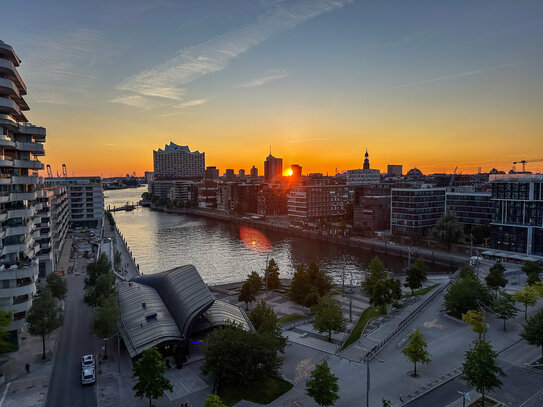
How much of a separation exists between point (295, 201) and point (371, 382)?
343 feet

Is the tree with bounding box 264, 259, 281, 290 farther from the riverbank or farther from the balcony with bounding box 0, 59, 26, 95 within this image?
the balcony with bounding box 0, 59, 26, 95

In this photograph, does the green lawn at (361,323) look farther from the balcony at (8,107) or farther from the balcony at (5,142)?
the balcony at (8,107)

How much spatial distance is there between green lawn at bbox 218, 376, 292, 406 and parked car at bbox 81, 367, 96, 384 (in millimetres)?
9108

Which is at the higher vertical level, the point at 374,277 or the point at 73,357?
the point at 374,277

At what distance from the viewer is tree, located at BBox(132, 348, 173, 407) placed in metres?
23.5

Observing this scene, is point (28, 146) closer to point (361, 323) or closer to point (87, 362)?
point (87, 362)

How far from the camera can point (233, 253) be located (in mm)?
89562

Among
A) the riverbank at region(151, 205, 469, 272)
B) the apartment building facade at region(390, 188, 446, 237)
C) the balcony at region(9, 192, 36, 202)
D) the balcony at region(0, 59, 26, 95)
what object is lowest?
the riverbank at region(151, 205, 469, 272)

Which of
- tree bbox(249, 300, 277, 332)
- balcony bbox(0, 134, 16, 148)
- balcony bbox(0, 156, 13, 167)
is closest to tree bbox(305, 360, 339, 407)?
tree bbox(249, 300, 277, 332)

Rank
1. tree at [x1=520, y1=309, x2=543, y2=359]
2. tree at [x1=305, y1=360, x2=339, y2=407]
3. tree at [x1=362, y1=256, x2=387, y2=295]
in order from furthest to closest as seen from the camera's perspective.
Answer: tree at [x1=362, y1=256, x2=387, y2=295], tree at [x1=520, y1=309, x2=543, y2=359], tree at [x1=305, y1=360, x2=339, y2=407]

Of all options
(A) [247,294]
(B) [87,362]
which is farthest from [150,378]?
(A) [247,294]

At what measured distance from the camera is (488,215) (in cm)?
9100

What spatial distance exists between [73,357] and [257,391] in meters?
16.1

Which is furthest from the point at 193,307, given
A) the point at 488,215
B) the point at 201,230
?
the point at 201,230
